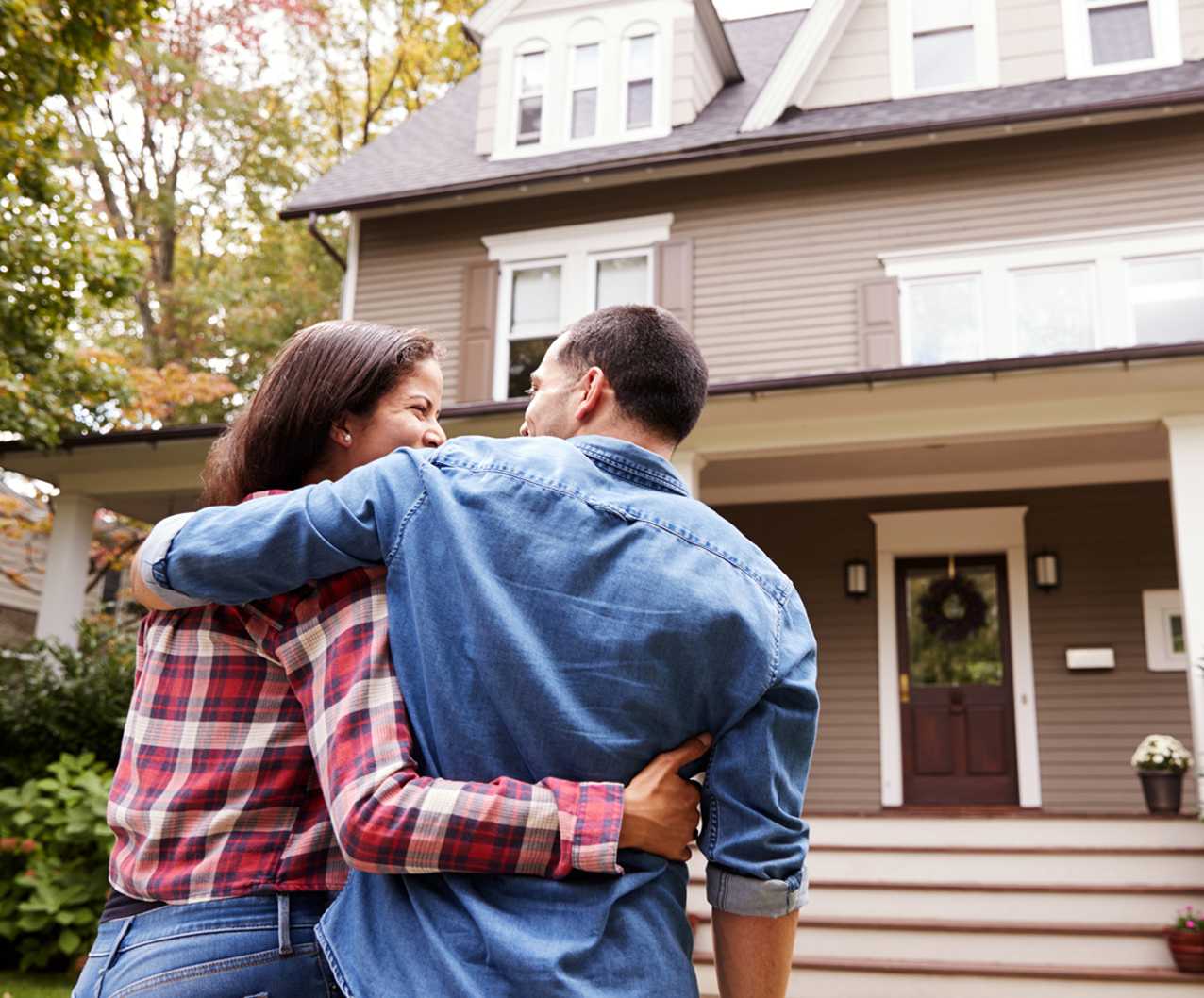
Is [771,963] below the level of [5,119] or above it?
below

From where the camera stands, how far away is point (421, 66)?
62.2ft

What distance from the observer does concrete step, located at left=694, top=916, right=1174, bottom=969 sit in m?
6.01

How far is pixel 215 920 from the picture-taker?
1345 millimetres

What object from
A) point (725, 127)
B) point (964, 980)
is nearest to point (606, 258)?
point (725, 127)

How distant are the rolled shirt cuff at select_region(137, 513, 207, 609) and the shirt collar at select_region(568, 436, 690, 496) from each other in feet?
1.64

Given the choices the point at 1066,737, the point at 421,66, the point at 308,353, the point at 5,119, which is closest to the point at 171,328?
the point at 421,66

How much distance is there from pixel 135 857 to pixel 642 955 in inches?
25.4

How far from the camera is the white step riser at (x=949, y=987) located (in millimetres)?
5734

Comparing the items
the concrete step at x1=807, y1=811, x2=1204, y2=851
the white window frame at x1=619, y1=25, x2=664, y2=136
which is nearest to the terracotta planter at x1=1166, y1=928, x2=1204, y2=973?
the concrete step at x1=807, y1=811, x2=1204, y2=851

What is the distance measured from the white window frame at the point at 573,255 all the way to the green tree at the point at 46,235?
3.47 m

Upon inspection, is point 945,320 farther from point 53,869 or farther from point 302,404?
point 302,404

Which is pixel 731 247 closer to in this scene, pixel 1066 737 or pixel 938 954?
pixel 1066 737

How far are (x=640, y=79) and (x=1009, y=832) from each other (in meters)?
8.16

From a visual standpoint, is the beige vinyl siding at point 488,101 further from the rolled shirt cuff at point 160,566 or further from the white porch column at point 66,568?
the rolled shirt cuff at point 160,566
